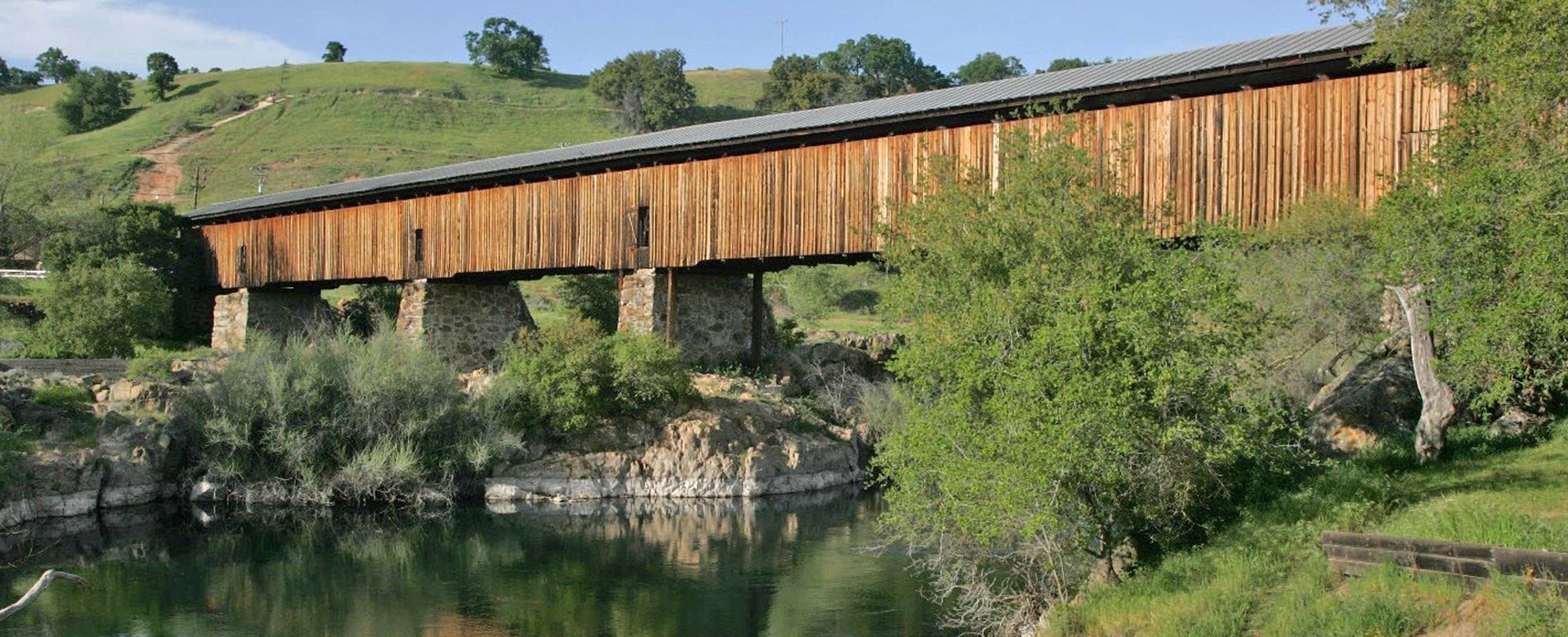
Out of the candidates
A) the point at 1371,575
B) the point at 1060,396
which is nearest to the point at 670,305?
the point at 1060,396

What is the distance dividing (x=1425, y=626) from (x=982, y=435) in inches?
161

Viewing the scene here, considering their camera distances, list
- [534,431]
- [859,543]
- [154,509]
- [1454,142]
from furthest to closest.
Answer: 1. [534,431]
2. [154,509]
3. [859,543]
4. [1454,142]

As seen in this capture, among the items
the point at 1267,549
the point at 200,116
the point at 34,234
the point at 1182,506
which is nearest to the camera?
the point at 1267,549

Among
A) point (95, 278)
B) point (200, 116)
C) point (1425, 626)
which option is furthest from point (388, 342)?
point (200, 116)

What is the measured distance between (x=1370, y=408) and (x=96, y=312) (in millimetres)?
30214

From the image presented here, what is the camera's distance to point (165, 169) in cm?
6906

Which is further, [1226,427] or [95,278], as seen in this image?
[95,278]

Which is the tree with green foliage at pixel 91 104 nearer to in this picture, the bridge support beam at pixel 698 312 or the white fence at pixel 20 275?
the white fence at pixel 20 275

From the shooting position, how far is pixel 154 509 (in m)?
22.6

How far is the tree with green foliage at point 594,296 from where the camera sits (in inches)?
1382

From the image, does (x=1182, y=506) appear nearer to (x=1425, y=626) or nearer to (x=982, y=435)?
(x=982, y=435)

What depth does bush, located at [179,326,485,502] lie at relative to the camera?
74.8ft

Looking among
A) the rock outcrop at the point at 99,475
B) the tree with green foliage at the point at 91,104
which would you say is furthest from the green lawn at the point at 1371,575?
the tree with green foliage at the point at 91,104

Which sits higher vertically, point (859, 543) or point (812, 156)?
point (812, 156)
